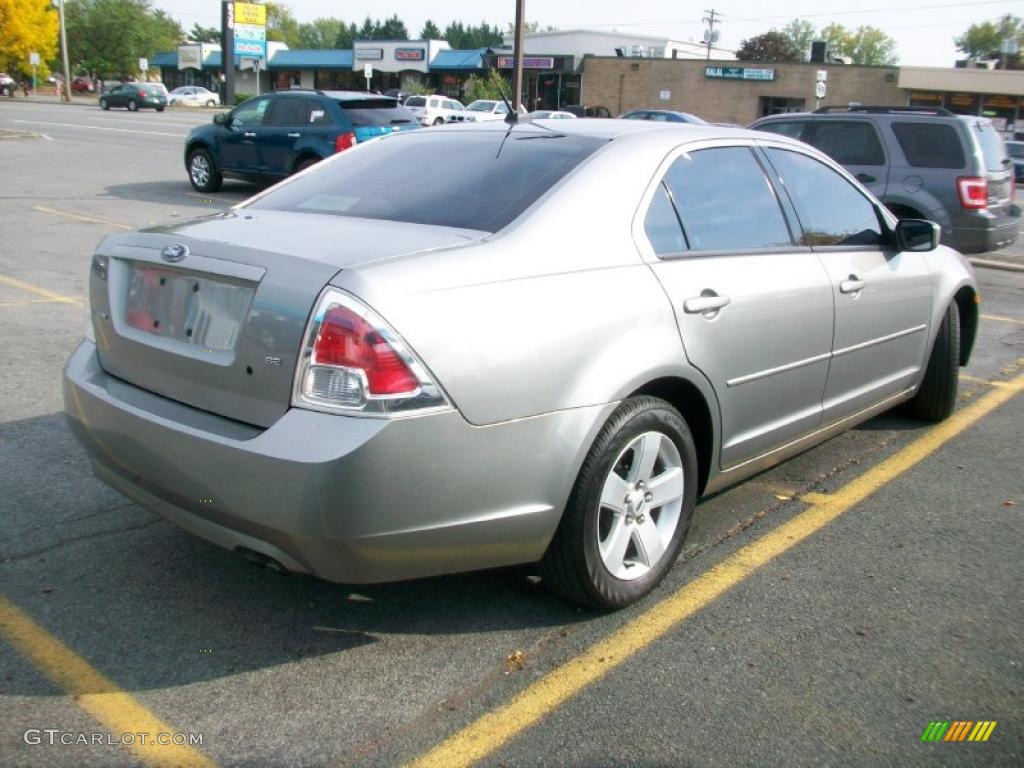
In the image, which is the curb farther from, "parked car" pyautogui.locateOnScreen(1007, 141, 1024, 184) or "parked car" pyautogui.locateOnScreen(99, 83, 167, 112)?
"parked car" pyautogui.locateOnScreen(99, 83, 167, 112)

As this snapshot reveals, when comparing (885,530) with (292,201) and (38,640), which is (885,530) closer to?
(292,201)

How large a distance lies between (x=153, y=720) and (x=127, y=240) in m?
1.58

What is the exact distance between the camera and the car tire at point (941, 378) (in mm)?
5414

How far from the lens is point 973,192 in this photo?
34.7ft

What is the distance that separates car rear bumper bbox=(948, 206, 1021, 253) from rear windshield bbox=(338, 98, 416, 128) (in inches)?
326

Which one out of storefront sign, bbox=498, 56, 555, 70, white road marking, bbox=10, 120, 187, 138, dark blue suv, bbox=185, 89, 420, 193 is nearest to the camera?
dark blue suv, bbox=185, 89, 420, 193

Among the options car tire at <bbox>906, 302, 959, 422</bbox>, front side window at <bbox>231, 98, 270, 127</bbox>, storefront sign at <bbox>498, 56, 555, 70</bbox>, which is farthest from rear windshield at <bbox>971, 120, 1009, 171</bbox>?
storefront sign at <bbox>498, 56, 555, 70</bbox>

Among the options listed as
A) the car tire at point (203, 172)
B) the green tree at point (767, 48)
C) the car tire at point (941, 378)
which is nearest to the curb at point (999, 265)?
the car tire at point (941, 378)

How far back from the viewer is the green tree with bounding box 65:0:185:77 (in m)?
80.9

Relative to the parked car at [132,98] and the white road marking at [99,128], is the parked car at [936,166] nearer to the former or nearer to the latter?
the white road marking at [99,128]

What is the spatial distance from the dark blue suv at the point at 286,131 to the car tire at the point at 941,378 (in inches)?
417

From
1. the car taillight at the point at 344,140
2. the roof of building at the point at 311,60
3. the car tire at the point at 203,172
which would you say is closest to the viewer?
the car taillight at the point at 344,140

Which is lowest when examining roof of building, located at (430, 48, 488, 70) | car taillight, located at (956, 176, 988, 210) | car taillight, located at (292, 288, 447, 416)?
car taillight, located at (292, 288, 447, 416)

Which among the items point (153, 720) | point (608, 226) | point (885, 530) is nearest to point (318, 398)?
point (153, 720)
